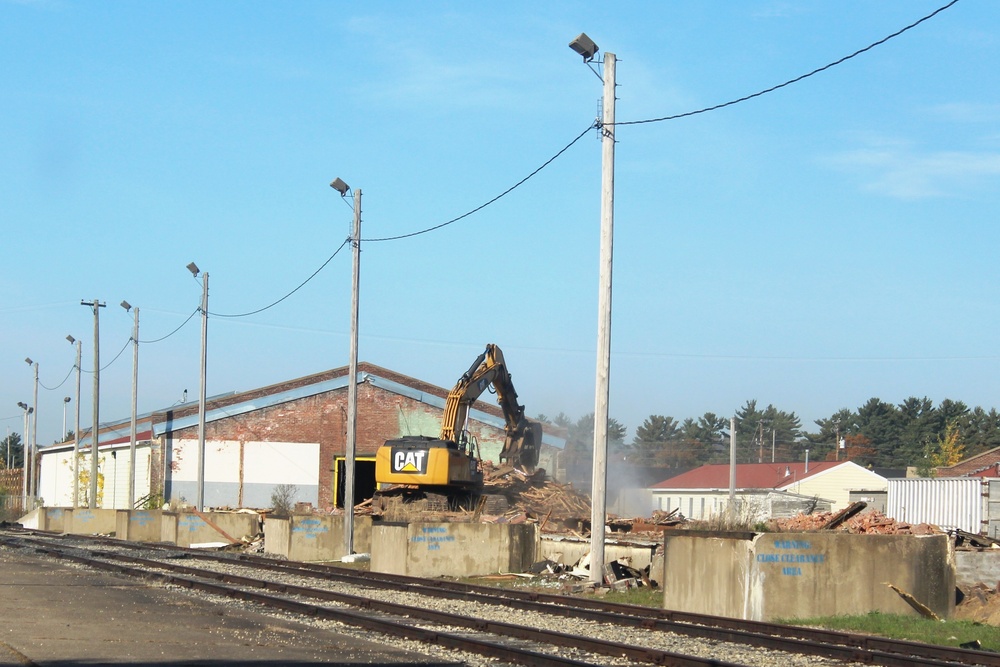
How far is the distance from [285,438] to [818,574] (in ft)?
136

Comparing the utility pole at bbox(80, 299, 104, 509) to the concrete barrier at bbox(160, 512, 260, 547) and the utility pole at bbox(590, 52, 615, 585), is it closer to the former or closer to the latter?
the concrete barrier at bbox(160, 512, 260, 547)

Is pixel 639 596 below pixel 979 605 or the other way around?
below

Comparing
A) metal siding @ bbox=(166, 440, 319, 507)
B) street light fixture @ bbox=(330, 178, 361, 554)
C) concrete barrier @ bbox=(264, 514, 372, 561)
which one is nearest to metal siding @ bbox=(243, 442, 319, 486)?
metal siding @ bbox=(166, 440, 319, 507)

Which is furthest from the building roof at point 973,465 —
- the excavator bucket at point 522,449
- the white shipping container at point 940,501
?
the excavator bucket at point 522,449

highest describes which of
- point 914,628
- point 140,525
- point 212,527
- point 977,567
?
point 977,567

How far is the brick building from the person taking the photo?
2094 inches

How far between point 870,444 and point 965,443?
11.6 metres

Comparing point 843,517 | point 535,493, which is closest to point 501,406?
point 535,493

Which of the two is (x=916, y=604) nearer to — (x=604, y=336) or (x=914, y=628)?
(x=914, y=628)

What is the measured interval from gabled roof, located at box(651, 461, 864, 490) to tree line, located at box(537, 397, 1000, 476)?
12.0 m

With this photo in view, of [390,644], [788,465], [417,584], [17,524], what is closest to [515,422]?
[417,584]

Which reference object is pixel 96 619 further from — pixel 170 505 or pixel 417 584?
pixel 170 505

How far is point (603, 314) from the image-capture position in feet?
70.1

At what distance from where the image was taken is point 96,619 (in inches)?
592
